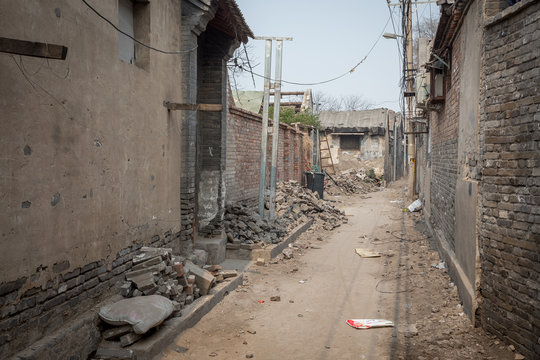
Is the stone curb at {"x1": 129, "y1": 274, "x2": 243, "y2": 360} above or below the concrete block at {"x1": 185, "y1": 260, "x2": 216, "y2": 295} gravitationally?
below

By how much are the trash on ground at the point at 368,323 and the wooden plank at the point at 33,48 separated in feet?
14.9

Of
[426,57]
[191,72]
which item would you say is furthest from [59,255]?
[426,57]

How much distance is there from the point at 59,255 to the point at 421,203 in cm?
1393

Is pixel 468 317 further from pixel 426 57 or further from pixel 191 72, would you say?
pixel 426 57

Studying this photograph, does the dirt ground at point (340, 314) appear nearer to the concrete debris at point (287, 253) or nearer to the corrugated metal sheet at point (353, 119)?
the concrete debris at point (287, 253)

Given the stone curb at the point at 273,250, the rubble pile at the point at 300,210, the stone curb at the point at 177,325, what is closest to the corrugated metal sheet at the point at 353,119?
the rubble pile at the point at 300,210

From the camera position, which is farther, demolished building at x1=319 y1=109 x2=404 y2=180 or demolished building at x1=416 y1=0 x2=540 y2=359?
demolished building at x1=319 y1=109 x2=404 y2=180

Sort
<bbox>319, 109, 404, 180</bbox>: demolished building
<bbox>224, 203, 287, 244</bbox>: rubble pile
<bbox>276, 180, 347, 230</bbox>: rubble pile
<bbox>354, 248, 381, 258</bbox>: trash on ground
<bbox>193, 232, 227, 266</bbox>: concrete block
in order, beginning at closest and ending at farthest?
1. <bbox>193, 232, 227, 266</bbox>: concrete block
2. <bbox>224, 203, 287, 244</bbox>: rubble pile
3. <bbox>354, 248, 381, 258</bbox>: trash on ground
4. <bbox>276, 180, 347, 230</bbox>: rubble pile
5. <bbox>319, 109, 404, 180</bbox>: demolished building

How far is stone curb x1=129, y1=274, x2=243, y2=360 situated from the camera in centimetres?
409

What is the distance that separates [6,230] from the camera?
321 cm

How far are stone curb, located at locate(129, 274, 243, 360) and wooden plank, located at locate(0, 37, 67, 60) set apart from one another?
2.80m

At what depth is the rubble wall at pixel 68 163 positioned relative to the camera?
328 centimetres

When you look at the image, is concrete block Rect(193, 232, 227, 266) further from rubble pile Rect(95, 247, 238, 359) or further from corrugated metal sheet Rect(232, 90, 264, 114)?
corrugated metal sheet Rect(232, 90, 264, 114)

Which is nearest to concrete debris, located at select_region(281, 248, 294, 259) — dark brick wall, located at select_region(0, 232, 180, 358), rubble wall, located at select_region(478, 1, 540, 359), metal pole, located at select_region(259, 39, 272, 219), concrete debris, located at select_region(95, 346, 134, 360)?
metal pole, located at select_region(259, 39, 272, 219)
